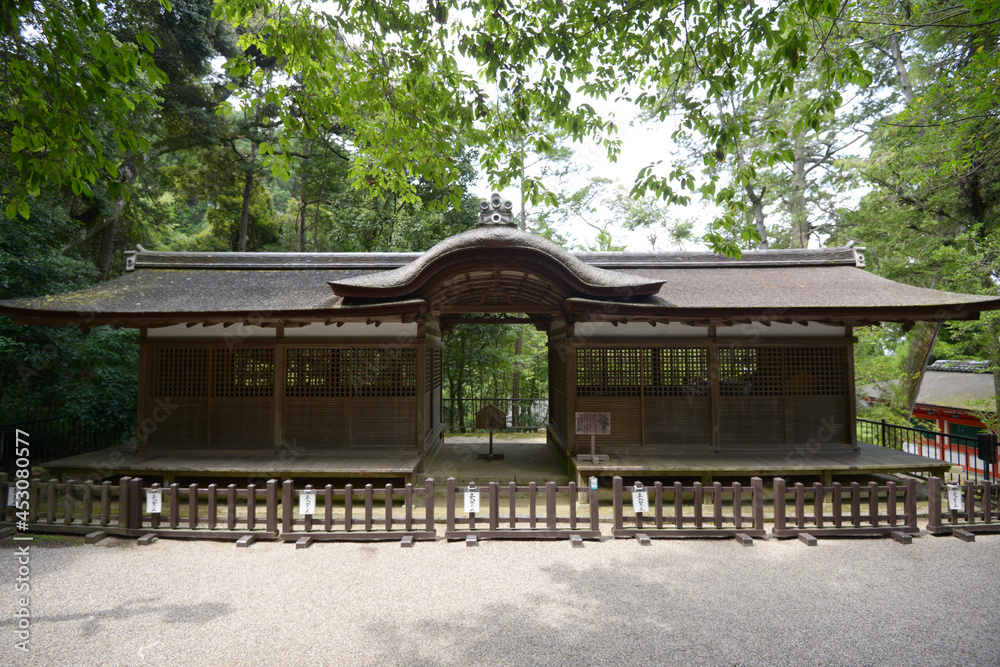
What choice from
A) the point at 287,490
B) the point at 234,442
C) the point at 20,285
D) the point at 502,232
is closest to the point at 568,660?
the point at 287,490

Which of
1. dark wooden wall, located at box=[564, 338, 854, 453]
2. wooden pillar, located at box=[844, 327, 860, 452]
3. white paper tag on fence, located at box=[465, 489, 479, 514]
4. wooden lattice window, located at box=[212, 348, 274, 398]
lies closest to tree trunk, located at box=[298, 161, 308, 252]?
wooden lattice window, located at box=[212, 348, 274, 398]

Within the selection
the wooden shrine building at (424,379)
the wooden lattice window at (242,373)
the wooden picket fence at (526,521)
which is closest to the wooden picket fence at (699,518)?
the wooden picket fence at (526,521)

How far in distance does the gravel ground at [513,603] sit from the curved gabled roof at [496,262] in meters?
3.86

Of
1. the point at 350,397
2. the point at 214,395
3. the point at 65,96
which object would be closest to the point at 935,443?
the point at 350,397

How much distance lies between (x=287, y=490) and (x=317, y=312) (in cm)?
323

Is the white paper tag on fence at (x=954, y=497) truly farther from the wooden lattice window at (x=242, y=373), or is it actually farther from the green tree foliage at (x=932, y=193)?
the wooden lattice window at (x=242, y=373)

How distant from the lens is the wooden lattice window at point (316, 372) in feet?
28.9

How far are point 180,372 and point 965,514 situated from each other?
13015 millimetres

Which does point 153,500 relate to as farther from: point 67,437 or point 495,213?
point 67,437

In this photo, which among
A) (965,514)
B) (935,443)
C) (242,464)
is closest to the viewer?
(965,514)

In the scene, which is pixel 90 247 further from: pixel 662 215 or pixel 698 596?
pixel 662 215

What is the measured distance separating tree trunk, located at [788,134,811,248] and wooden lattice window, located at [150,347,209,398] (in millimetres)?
21613

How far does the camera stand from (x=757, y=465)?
7754 mm

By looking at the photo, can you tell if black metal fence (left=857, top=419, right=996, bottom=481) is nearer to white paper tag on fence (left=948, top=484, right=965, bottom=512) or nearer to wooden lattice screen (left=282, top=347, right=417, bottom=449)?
white paper tag on fence (left=948, top=484, right=965, bottom=512)
